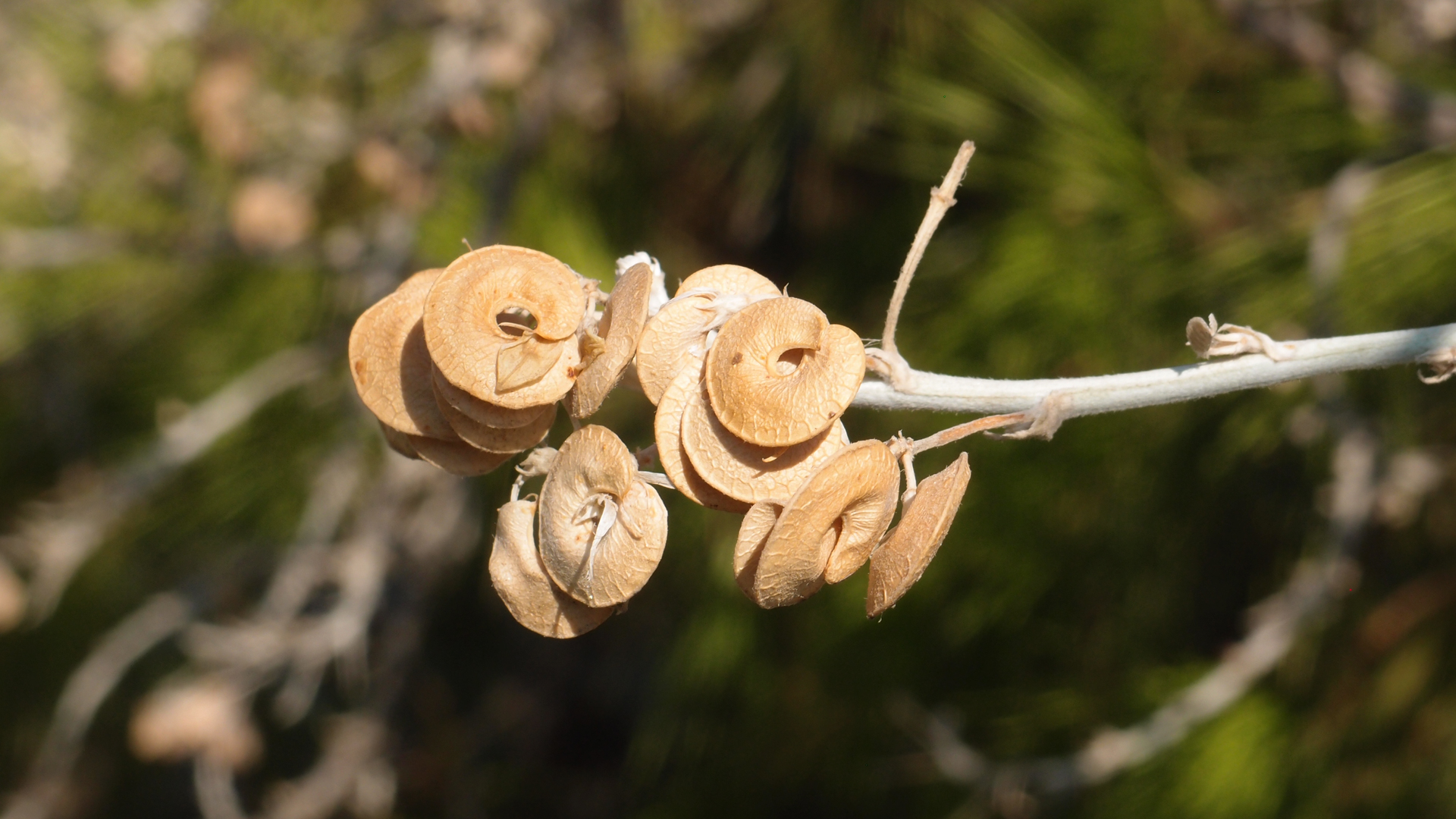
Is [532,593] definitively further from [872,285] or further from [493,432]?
[872,285]

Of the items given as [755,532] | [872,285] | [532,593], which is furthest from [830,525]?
[872,285]

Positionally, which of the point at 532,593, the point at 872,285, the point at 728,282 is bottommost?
the point at 532,593

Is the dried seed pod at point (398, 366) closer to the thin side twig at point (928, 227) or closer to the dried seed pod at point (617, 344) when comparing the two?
the dried seed pod at point (617, 344)

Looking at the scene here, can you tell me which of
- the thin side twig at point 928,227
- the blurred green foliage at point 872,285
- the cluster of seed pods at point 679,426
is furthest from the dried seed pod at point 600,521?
the blurred green foliage at point 872,285

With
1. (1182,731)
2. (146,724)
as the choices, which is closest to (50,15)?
(146,724)

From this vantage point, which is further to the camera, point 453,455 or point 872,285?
point 872,285

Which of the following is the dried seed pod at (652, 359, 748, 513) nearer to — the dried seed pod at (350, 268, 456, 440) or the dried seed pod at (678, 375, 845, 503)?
the dried seed pod at (678, 375, 845, 503)

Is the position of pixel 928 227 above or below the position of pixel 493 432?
above
